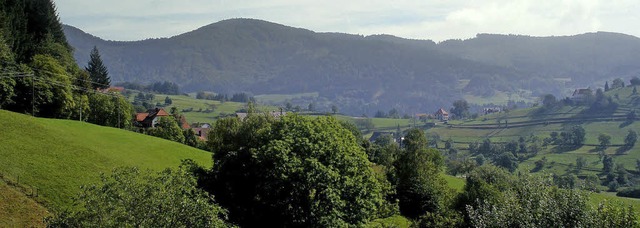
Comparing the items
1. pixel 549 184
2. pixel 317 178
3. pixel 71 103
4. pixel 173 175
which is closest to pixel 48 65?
pixel 71 103

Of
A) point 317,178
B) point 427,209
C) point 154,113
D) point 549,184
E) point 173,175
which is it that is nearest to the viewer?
point 173,175

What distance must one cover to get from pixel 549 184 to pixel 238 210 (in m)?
22.9

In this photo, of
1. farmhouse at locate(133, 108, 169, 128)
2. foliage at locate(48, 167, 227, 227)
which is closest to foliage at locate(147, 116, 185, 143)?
farmhouse at locate(133, 108, 169, 128)

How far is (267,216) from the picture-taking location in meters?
40.8

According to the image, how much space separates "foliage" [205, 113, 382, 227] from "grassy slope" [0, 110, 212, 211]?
1075cm

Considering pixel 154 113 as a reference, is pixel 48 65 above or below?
above

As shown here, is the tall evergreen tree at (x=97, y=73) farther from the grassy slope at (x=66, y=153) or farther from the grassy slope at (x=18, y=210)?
the grassy slope at (x=18, y=210)

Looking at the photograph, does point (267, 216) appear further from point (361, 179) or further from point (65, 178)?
point (65, 178)

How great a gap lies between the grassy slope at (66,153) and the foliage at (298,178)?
35.3 ft

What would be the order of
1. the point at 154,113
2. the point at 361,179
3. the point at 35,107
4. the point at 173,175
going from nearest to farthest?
the point at 173,175 < the point at 361,179 < the point at 35,107 < the point at 154,113

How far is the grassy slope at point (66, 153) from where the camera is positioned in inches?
1586

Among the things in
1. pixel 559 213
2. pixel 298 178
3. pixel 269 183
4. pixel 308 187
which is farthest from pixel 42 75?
pixel 559 213

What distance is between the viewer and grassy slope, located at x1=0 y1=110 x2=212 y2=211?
40281 millimetres

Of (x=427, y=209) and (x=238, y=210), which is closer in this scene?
(x=238, y=210)
